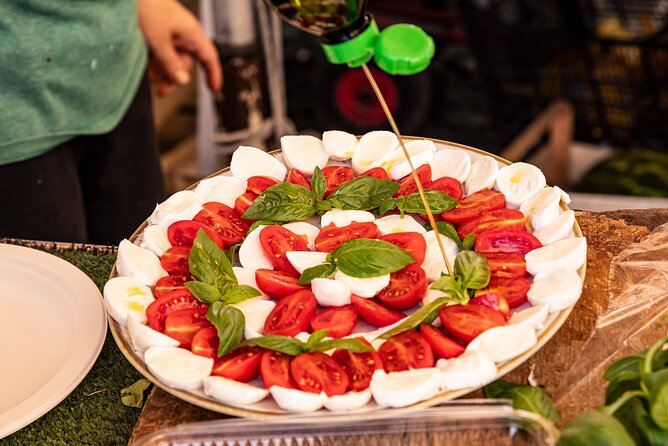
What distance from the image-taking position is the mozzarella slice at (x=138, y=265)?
1170mm

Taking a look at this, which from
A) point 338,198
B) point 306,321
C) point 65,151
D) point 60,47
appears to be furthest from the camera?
point 65,151

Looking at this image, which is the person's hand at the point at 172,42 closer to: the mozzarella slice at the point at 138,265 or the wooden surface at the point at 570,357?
the mozzarella slice at the point at 138,265

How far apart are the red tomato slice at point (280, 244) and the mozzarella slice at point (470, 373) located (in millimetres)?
308

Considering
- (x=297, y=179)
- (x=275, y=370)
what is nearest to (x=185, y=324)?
(x=275, y=370)

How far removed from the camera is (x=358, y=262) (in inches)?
43.9

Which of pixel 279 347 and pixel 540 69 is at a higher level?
pixel 279 347

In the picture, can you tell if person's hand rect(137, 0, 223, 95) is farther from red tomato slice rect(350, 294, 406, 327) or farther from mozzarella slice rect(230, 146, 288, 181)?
red tomato slice rect(350, 294, 406, 327)

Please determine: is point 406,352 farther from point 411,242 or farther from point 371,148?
point 371,148

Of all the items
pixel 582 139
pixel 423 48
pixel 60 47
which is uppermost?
pixel 423 48

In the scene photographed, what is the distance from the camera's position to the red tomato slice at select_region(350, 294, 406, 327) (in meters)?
1.08

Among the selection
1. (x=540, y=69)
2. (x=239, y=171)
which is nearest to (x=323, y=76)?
(x=540, y=69)

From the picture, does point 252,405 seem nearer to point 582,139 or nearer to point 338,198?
point 338,198

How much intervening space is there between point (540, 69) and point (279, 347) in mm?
2067

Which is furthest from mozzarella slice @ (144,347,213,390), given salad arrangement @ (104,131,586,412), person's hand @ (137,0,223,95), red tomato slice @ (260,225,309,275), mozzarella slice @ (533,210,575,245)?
person's hand @ (137,0,223,95)
